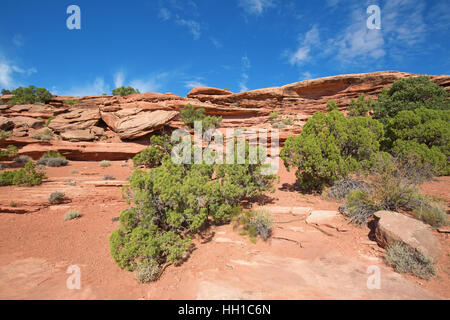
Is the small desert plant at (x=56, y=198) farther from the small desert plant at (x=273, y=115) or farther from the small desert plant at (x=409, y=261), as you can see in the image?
the small desert plant at (x=273, y=115)

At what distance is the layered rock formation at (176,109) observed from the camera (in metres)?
18.2

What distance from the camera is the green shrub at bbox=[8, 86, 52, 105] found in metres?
24.7

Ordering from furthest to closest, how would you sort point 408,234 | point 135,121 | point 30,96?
1. point 30,96
2. point 135,121
3. point 408,234

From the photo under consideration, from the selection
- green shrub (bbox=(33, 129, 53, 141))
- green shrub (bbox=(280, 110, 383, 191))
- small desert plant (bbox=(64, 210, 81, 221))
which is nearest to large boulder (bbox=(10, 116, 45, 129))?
green shrub (bbox=(33, 129, 53, 141))

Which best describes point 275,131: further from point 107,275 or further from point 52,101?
point 52,101

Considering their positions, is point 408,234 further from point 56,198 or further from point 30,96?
point 30,96

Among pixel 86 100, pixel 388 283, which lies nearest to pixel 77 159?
pixel 86 100

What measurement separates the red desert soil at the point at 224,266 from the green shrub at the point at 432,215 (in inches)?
19.2

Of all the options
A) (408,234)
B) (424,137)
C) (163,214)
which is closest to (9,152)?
(163,214)

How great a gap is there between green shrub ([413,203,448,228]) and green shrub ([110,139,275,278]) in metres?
4.68

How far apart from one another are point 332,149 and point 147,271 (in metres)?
7.99

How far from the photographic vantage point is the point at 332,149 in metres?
7.60

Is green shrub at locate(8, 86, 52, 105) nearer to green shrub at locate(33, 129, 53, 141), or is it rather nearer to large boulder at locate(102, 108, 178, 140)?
green shrub at locate(33, 129, 53, 141)
